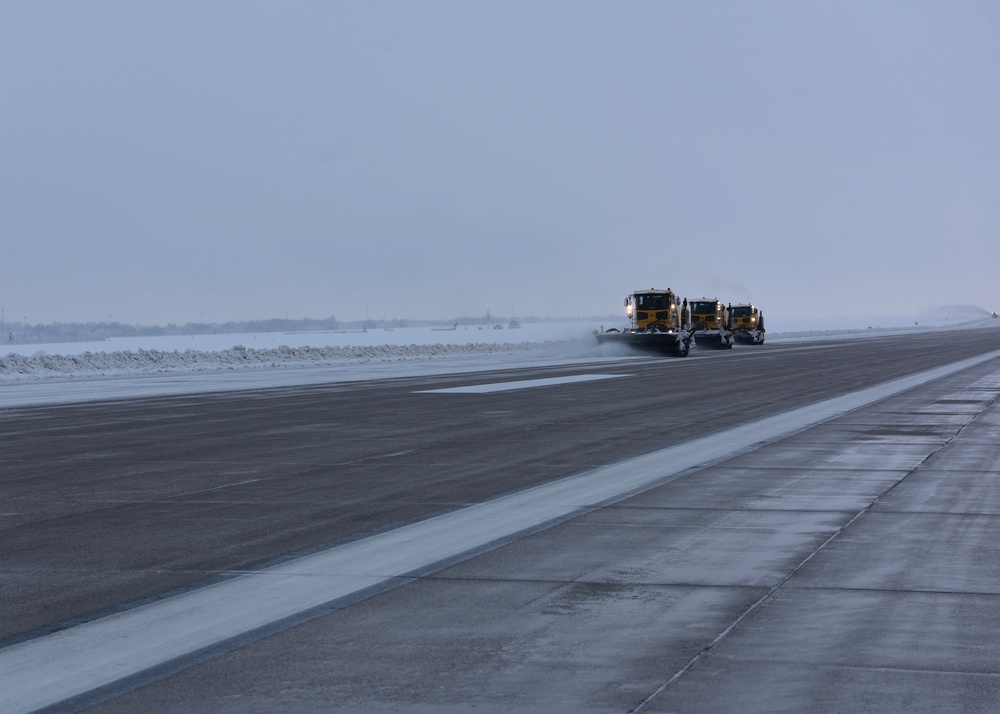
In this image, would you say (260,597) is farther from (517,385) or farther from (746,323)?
(746,323)

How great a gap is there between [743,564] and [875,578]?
0.93m

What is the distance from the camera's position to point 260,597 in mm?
7504

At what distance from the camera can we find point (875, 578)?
7.82 meters

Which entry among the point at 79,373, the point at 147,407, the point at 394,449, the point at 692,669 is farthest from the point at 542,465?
the point at 79,373

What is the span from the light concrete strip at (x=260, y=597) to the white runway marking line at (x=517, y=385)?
1666 centimetres

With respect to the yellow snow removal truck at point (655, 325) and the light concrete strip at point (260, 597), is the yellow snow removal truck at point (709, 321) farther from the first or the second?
the light concrete strip at point (260, 597)

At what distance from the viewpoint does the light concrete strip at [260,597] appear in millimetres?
5914

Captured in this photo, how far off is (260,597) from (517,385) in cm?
2518

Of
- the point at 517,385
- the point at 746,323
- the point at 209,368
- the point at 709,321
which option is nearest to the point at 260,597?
the point at 517,385

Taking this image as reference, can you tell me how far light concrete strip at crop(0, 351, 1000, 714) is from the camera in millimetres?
5914

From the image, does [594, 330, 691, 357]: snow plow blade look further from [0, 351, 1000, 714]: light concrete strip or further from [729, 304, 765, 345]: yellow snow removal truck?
[0, 351, 1000, 714]: light concrete strip

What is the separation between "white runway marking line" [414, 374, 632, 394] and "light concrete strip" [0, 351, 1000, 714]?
16659 millimetres

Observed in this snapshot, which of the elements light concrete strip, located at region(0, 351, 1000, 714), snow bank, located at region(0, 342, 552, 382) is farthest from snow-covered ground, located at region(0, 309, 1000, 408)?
light concrete strip, located at region(0, 351, 1000, 714)

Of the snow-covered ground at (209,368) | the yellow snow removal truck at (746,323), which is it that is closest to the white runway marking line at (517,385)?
the snow-covered ground at (209,368)
